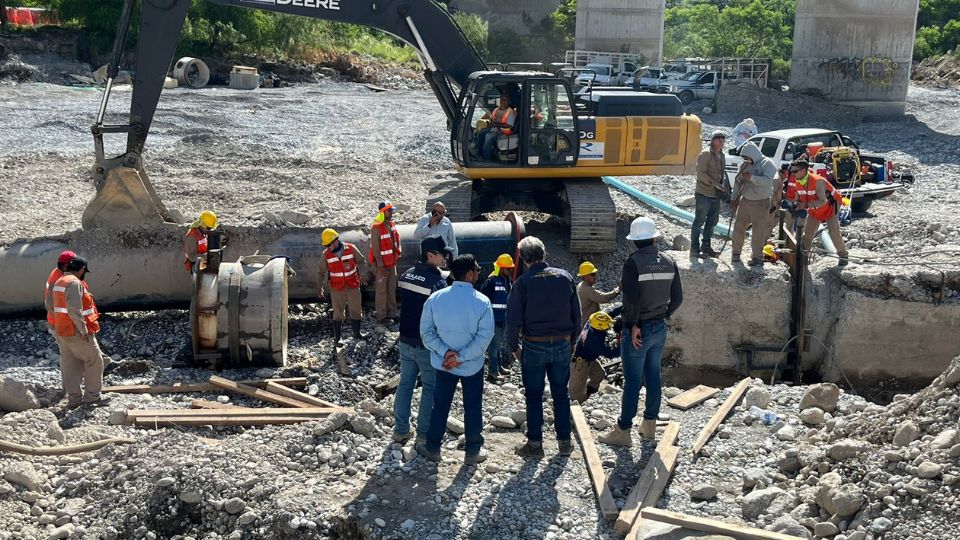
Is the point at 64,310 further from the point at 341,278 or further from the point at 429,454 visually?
the point at 429,454

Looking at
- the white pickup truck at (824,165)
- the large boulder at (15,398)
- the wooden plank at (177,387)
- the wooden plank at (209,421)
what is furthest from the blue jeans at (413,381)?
the white pickup truck at (824,165)

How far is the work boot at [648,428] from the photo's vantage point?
25.4 ft

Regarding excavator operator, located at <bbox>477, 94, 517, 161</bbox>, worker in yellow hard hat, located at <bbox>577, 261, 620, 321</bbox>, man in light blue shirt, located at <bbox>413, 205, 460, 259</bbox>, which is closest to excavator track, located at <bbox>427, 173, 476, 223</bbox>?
excavator operator, located at <bbox>477, 94, 517, 161</bbox>

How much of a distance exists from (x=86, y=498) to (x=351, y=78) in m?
32.3

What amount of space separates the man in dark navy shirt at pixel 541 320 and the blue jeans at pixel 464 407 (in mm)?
373

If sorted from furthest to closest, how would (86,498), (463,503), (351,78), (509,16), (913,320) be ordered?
(509,16), (351,78), (913,320), (86,498), (463,503)

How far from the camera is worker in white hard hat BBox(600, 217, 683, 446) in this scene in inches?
289

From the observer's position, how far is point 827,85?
33.4 metres

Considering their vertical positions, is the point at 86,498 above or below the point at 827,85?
below

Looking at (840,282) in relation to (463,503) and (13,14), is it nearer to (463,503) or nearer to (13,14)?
(463,503)

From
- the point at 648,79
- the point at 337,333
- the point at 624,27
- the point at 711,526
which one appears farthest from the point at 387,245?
the point at 624,27

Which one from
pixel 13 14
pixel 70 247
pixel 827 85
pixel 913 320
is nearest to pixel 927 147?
pixel 827 85

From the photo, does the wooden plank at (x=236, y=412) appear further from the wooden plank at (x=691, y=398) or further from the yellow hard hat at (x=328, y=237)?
the wooden plank at (x=691, y=398)

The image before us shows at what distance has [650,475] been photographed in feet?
23.1
